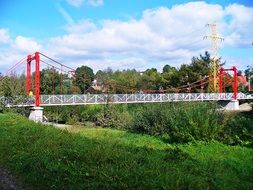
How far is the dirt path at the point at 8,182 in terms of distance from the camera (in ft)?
27.2

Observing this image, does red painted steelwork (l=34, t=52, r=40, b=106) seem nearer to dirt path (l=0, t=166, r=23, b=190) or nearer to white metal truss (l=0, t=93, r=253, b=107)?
white metal truss (l=0, t=93, r=253, b=107)

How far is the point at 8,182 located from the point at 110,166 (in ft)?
8.22

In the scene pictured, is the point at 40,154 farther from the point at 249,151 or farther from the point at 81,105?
the point at 81,105

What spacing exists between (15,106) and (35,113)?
6.24 meters

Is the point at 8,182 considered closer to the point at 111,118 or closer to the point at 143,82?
the point at 111,118

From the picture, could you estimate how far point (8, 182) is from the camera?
8797mm

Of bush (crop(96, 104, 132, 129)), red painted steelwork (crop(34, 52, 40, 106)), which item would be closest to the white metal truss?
red painted steelwork (crop(34, 52, 40, 106))

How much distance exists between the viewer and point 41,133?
43.8 ft

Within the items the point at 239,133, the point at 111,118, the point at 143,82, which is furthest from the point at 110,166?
the point at 143,82

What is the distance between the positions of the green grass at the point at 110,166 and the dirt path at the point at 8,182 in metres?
0.16

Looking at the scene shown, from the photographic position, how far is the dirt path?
8.29m

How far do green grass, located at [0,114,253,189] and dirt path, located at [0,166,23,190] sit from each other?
163mm

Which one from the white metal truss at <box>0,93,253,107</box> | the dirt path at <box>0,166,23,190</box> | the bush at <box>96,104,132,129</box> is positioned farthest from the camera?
the white metal truss at <box>0,93,253,107</box>

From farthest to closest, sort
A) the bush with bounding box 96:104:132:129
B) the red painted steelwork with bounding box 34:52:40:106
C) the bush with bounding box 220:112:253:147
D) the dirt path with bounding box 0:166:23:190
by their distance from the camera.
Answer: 1. the red painted steelwork with bounding box 34:52:40:106
2. the bush with bounding box 96:104:132:129
3. the bush with bounding box 220:112:253:147
4. the dirt path with bounding box 0:166:23:190
